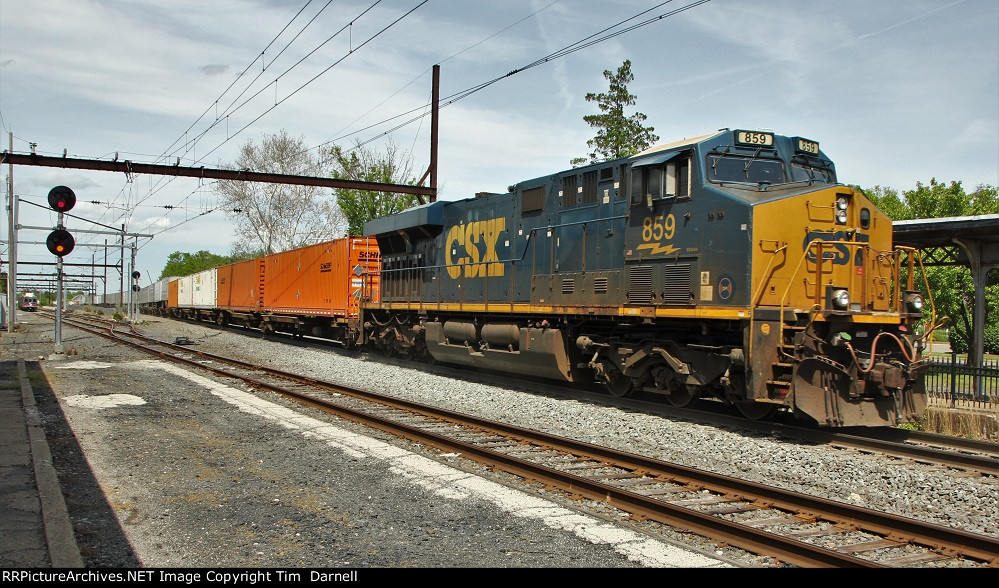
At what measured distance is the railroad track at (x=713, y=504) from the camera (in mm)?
4676

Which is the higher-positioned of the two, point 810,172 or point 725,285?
point 810,172

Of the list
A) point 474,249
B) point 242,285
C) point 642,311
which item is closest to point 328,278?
point 474,249

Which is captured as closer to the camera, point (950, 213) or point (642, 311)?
point (642, 311)

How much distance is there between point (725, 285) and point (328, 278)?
15887 millimetres

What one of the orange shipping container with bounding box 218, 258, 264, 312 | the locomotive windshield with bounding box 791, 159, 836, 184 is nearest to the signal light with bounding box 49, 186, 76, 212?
the orange shipping container with bounding box 218, 258, 264, 312

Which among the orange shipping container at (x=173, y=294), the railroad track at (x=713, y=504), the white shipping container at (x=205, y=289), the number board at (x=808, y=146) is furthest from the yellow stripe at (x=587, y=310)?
the orange shipping container at (x=173, y=294)

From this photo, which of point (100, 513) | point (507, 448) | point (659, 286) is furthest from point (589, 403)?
point (100, 513)

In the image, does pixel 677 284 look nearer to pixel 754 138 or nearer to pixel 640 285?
pixel 640 285

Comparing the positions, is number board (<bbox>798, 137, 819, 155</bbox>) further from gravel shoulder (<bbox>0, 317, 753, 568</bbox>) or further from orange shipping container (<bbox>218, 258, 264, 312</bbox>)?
orange shipping container (<bbox>218, 258, 264, 312</bbox>)

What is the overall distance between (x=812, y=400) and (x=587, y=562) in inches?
189

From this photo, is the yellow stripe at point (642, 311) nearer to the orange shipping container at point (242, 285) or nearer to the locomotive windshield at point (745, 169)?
the locomotive windshield at point (745, 169)

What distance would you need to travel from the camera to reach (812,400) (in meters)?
8.16

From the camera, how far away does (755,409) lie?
9.39 meters

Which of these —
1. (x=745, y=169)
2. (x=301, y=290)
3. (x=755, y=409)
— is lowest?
(x=755, y=409)
